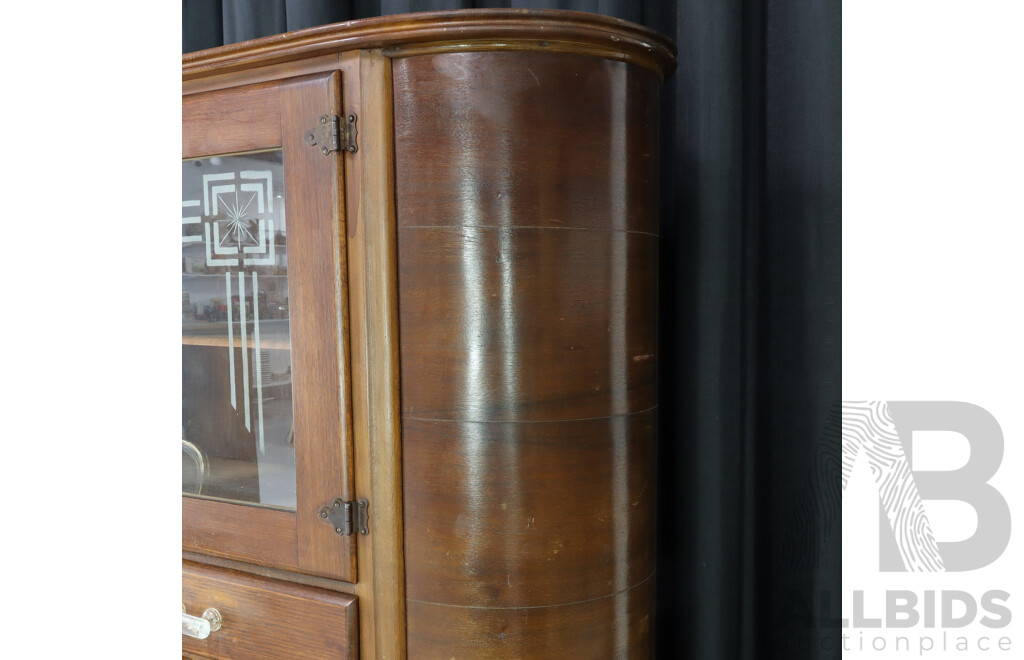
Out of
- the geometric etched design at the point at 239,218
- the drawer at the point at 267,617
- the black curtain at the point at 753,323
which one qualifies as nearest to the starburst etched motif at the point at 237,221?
the geometric etched design at the point at 239,218

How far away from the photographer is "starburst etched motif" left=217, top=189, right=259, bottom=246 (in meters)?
0.97

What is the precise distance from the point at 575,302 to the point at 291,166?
0.38m

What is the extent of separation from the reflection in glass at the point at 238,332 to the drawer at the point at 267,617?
0.11 metres

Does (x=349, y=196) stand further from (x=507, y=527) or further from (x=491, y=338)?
(x=507, y=527)

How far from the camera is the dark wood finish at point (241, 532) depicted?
0.95 meters

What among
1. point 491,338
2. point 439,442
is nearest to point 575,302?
point 491,338

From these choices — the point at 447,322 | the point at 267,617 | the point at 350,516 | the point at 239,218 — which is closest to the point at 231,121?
the point at 239,218

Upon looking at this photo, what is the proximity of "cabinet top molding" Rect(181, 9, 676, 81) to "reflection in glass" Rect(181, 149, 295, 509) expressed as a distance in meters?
0.13

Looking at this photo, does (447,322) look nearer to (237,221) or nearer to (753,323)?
(237,221)

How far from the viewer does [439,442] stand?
89cm

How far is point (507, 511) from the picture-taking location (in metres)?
0.88

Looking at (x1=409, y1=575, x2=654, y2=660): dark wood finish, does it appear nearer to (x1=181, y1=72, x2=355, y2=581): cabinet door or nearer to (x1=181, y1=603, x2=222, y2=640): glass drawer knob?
(x1=181, y1=72, x2=355, y2=581): cabinet door

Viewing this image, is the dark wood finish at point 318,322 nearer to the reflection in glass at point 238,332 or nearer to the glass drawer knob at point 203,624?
the reflection in glass at point 238,332

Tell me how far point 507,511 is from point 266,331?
38 cm
